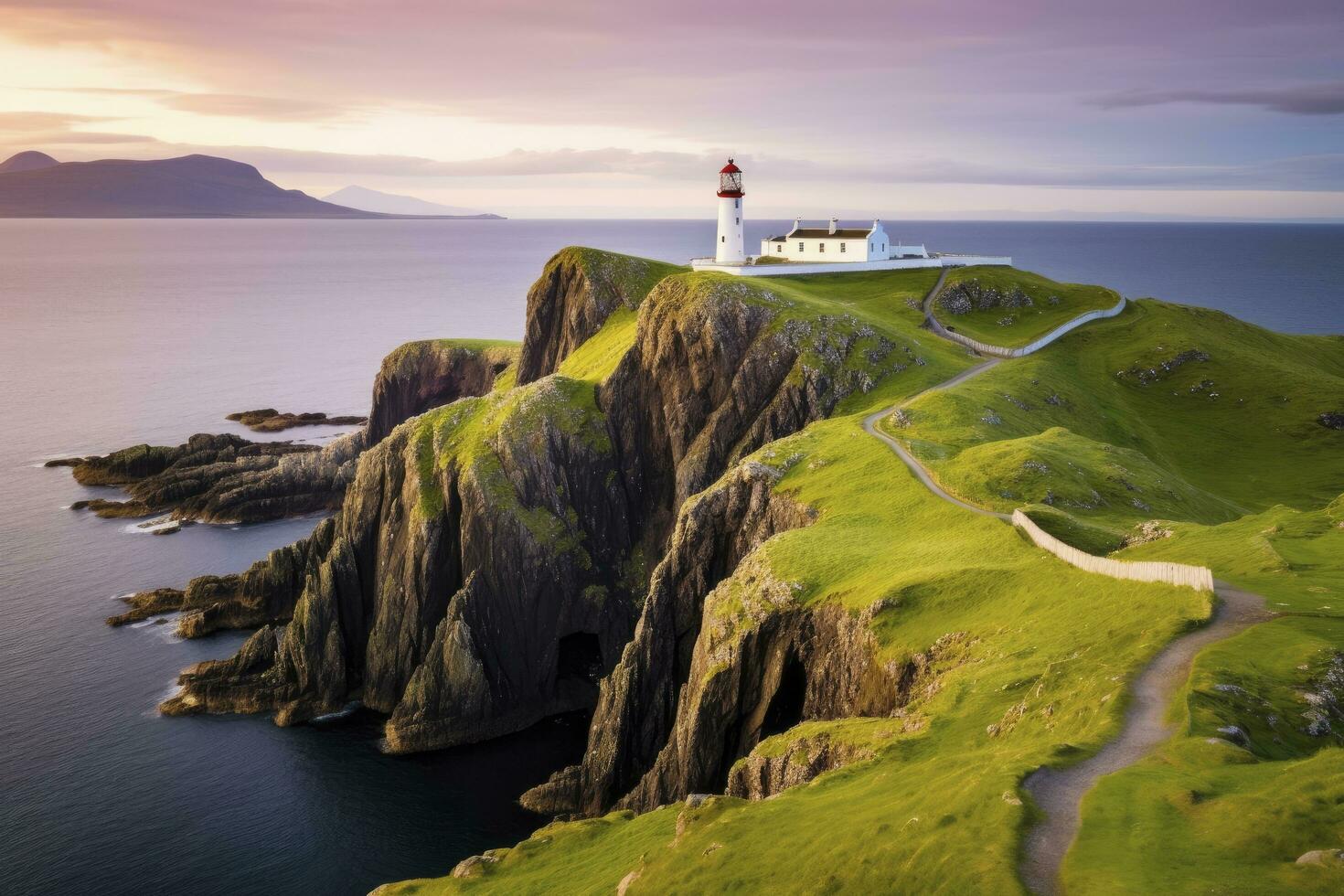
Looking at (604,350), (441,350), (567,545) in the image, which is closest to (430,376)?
(441,350)

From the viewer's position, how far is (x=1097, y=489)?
216ft

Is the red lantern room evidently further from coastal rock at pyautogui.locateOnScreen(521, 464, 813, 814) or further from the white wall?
coastal rock at pyautogui.locateOnScreen(521, 464, 813, 814)

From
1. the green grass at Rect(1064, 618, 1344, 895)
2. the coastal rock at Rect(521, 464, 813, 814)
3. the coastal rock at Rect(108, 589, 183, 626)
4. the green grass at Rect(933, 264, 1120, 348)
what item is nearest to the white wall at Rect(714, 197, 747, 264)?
the green grass at Rect(933, 264, 1120, 348)

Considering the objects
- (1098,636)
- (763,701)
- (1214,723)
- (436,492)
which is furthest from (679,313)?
(1214,723)

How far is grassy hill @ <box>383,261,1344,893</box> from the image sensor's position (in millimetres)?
26781

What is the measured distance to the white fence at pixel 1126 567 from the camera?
4109 cm

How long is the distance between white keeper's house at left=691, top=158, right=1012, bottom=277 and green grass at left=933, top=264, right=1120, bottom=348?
26.5 feet

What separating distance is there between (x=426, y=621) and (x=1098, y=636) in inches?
2348

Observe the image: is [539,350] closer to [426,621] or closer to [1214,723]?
[426,621]

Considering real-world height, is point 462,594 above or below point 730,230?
below

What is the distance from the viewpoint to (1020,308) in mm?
126000

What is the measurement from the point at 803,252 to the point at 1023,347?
44.7m

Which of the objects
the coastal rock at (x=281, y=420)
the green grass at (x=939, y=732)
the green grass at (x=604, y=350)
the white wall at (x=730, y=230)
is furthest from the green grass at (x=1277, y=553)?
the coastal rock at (x=281, y=420)

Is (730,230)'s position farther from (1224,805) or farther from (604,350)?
(1224,805)
